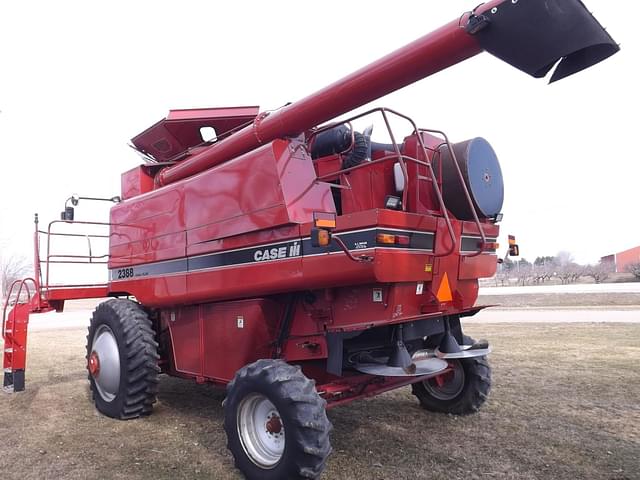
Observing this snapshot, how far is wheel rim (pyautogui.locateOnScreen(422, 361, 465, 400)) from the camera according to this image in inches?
230

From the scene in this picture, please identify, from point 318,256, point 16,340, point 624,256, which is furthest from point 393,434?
point 624,256

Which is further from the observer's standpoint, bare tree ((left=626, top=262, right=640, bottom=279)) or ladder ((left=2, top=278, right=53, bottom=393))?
bare tree ((left=626, top=262, right=640, bottom=279))

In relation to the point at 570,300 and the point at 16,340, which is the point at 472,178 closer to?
the point at 16,340

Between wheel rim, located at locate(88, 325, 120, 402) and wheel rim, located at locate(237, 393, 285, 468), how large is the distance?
2403mm

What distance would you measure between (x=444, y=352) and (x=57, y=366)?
26.3 feet

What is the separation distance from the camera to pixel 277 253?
4500 millimetres

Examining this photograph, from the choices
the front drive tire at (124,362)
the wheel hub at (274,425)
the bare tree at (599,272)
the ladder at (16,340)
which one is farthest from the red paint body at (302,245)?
the bare tree at (599,272)

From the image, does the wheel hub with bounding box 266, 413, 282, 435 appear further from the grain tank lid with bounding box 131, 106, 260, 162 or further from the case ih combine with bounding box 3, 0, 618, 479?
the grain tank lid with bounding box 131, 106, 260, 162

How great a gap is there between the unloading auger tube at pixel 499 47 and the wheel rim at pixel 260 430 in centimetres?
256

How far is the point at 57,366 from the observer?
982cm

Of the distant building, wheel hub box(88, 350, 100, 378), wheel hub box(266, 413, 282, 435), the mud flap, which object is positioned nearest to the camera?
the mud flap

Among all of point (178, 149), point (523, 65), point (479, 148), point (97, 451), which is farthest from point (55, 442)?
point (523, 65)

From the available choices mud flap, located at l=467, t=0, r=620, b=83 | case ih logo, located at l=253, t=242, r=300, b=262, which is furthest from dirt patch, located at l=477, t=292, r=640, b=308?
mud flap, located at l=467, t=0, r=620, b=83

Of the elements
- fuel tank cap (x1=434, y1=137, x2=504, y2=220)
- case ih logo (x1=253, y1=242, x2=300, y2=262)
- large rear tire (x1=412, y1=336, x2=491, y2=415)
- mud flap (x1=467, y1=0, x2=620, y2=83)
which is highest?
mud flap (x1=467, y1=0, x2=620, y2=83)
